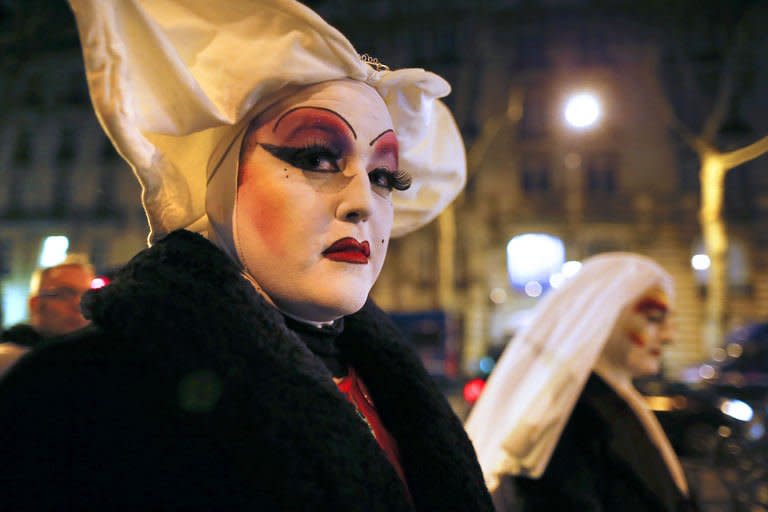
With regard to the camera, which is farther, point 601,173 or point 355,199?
point 601,173

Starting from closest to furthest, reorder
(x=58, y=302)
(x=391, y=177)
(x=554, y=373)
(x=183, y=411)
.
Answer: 1. (x=183, y=411)
2. (x=391, y=177)
3. (x=554, y=373)
4. (x=58, y=302)

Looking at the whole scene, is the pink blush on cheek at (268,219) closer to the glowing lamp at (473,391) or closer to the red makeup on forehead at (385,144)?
the red makeup on forehead at (385,144)

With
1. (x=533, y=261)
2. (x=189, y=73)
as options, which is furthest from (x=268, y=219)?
(x=533, y=261)

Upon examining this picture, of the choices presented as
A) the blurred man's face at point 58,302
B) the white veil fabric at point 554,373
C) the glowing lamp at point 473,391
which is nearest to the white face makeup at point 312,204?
the white veil fabric at point 554,373

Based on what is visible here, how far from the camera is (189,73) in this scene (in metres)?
1.31

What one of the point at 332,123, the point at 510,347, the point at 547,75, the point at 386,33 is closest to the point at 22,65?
the point at 510,347

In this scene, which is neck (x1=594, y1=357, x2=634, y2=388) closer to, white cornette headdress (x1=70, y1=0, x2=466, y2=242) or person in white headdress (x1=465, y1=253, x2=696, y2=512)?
person in white headdress (x1=465, y1=253, x2=696, y2=512)

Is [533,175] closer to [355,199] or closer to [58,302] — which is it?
[58,302]

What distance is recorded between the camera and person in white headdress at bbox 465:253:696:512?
2684 millimetres

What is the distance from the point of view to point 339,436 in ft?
3.84

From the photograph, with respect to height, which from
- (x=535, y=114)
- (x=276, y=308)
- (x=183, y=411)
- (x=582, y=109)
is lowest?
(x=183, y=411)

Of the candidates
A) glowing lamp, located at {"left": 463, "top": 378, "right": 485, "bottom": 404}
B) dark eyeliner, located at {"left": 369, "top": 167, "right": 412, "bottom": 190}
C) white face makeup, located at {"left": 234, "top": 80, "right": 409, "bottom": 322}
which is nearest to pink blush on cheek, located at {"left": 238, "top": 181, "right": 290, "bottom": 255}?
Answer: white face makeup, located at {"left": 234, "top": 80, "right": 409, "bottom": 322}

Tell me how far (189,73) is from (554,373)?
217cm

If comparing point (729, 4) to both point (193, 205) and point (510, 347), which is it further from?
point (193, 205)
